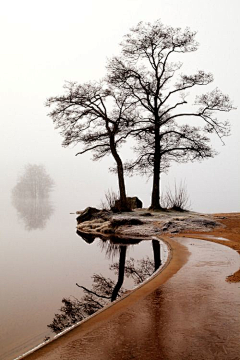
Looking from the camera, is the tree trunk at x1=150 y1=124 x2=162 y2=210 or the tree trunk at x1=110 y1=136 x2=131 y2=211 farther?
the tree trunk at x1=150 y1=124 x2=162 y2=210

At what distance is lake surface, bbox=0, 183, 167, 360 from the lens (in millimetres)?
3717

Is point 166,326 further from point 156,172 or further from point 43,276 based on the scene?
point 156,172

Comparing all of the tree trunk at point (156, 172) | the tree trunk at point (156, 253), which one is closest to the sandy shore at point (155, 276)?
the tree trunk at point (156, 253)

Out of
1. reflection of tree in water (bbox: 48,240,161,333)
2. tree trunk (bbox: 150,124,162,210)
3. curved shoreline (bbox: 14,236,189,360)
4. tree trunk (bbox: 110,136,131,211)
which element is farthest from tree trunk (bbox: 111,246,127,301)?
tree trunk (bbox: 150,124,162,210)

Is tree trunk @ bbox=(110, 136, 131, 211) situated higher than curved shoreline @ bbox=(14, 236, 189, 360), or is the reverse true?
tree trunk @ bbox=(110, 136, 131, 211)

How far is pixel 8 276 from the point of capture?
20.9ft

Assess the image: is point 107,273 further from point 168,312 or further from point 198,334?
point 198,334

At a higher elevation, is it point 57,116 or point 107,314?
point 57,116

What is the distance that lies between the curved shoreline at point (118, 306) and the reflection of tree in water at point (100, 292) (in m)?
0.33

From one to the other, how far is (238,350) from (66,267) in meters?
4.94

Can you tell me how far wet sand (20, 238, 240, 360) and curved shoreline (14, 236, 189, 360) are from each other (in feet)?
0.03

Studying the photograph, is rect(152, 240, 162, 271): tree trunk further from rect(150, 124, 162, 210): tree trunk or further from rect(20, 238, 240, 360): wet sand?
rect(150, 124, 162, 210): tree trunk

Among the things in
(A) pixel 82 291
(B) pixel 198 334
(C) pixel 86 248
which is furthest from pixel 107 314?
(C) pixel 86 248

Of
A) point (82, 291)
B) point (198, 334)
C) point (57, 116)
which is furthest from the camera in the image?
point (57, 116)
